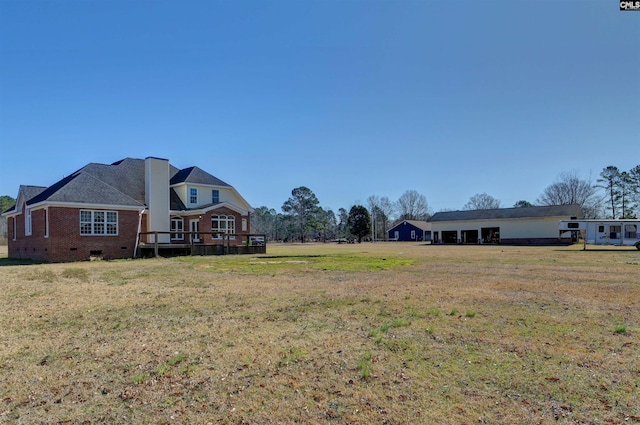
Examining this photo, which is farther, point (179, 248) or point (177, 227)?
point (177, 227)

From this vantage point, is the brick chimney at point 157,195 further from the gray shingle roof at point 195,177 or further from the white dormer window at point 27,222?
the white dormer window at point 27,222

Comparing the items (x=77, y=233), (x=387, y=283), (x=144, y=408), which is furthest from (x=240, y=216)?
(x=144, y=408)

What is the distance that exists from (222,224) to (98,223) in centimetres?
934

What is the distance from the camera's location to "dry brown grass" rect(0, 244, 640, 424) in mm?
3756

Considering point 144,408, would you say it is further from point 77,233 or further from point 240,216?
point 240,216

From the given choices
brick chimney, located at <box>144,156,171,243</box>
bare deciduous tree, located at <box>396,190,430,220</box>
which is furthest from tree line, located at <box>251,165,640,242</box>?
brick chimney, located at <box>144,156,171,243</box>

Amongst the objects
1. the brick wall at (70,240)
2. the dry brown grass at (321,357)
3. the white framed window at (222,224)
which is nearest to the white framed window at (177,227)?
the white framed window at (222,224)

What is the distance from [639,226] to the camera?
33312 millimetres

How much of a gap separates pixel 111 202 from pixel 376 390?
23915 mm

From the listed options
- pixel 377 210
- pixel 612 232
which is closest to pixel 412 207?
pixel 377 210

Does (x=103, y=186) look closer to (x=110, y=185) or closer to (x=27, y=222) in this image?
(x=110, y=185)

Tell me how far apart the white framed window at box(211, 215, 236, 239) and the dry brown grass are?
20657mm

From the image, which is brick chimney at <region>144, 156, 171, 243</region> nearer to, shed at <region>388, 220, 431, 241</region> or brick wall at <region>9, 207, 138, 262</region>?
brick wall at <region>9, 207, 138, 262</region>

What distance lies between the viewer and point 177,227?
100.0ft
